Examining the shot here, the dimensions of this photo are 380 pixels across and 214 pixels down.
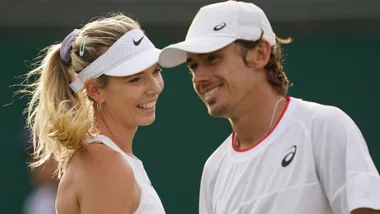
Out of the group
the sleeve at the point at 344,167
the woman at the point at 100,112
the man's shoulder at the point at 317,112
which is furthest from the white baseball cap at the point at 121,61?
the sleeve at the point at 344,167

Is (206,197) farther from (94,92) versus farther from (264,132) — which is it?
(94,92)

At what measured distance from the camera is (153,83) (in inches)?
150

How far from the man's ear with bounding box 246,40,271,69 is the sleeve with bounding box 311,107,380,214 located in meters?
0.30

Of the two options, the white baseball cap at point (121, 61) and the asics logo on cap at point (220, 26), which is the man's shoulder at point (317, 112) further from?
the white baseball cap at point (121, 61)

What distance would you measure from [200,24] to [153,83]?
71 centimetres

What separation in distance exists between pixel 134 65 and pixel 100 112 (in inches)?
9.1

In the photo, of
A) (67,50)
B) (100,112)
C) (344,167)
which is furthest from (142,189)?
(344,167)

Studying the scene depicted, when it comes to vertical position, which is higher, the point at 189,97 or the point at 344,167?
the point at 344,167

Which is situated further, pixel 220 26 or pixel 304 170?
pixel 220 26

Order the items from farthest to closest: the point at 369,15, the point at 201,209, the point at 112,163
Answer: the point at 369,15
the point at 112,163
the point at 201,209

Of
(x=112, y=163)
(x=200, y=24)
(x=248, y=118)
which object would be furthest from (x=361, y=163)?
(x=112, y=163)

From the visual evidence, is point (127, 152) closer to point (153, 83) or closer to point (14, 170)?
point (153, 83)

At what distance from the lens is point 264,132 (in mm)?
3148

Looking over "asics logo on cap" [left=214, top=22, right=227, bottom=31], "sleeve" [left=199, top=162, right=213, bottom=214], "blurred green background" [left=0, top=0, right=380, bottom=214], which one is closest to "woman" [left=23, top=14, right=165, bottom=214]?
"sleeve" [left=199, top=162, right=213, bottom=214]
